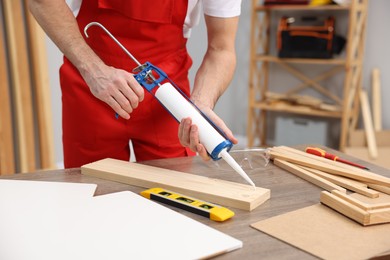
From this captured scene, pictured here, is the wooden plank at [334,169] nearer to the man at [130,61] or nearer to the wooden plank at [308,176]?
the wooden plank at [308,176]

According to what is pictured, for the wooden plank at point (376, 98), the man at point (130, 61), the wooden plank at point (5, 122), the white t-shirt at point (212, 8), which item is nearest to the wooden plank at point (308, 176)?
the man at point (130, 61)

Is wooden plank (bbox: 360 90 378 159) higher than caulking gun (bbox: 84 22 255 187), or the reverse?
caulking gun (bbox: 84 22 255 187)

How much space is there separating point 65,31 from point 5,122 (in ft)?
5.02

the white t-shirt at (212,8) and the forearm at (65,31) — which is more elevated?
the white t-shirt at (212,8)

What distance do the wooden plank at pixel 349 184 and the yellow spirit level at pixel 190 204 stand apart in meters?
0.30

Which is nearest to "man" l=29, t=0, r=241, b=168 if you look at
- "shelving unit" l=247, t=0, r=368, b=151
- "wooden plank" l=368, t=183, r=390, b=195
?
"wooden plank" l=368, t=183, r=390, b=195

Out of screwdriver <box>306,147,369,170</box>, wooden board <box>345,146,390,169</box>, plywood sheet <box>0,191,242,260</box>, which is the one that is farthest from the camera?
wooden board <box>345,146,390,169</box>

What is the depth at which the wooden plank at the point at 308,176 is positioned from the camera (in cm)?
98

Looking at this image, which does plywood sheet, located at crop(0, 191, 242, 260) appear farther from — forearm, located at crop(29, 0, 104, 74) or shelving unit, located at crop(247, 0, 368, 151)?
shelving unit, located at crop(247, 0, 368, 151)

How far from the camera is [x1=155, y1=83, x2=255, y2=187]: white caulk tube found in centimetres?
98

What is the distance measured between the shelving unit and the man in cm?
192

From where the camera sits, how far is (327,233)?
2.48ft

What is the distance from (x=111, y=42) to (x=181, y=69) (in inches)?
9.3

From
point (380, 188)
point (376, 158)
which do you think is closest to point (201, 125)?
point (380, 188)
